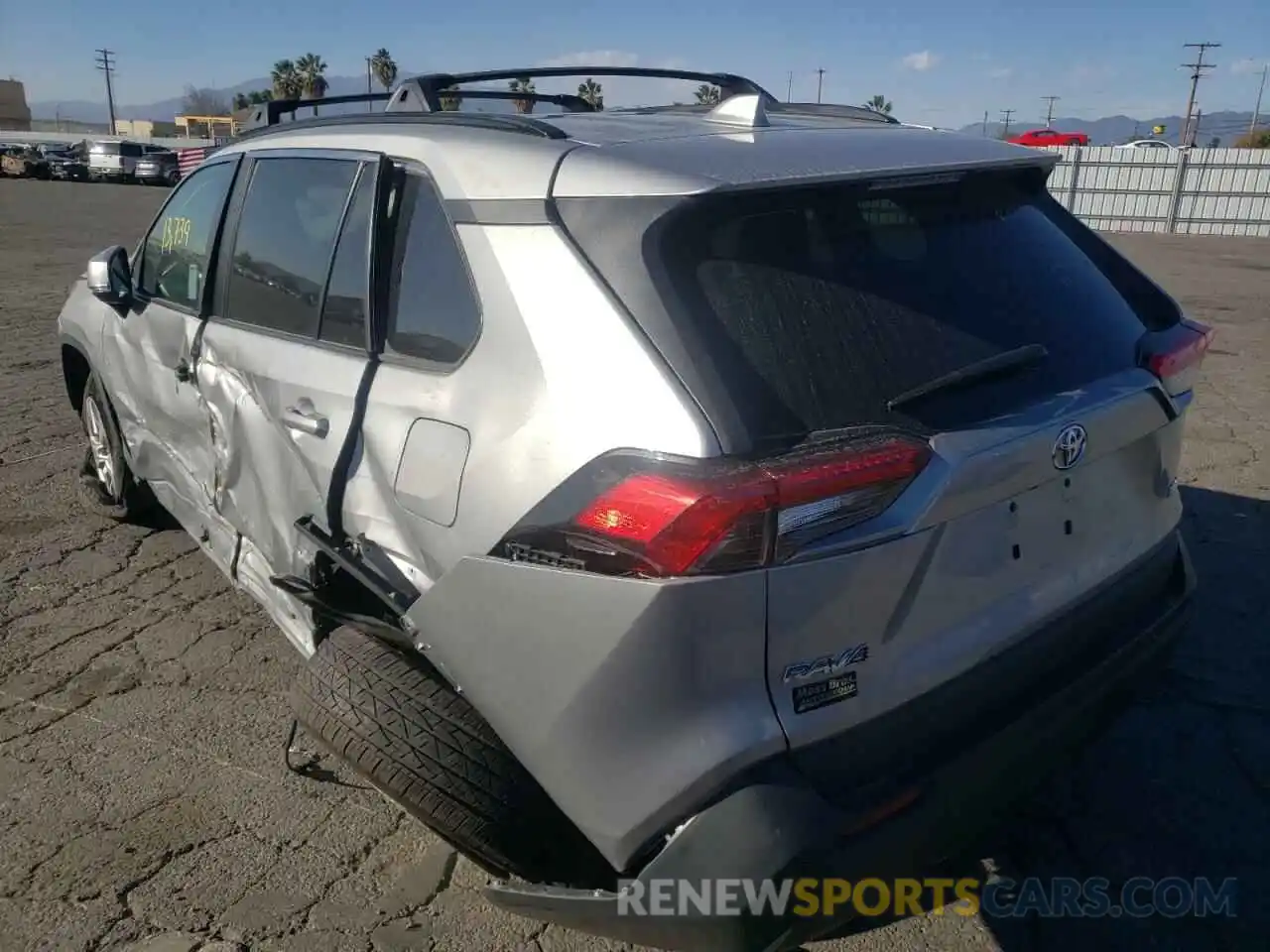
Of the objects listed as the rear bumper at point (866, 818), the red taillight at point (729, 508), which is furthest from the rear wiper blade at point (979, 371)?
the rear bumper at point (866, 818)

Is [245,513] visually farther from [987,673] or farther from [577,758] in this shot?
[987,673]

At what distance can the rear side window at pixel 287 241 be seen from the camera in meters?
2.76

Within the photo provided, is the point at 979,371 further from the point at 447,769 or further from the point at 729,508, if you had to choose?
the point at 447,769

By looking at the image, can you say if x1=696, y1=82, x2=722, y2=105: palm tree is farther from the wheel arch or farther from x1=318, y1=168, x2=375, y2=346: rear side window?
the wheel arch

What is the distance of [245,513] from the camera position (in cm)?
313

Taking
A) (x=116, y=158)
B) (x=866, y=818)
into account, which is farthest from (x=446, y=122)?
(x=116, y=158)

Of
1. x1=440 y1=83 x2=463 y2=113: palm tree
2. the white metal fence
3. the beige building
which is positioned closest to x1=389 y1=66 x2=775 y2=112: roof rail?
x1=440 y1=83 x2=463 y2=113: palm tree

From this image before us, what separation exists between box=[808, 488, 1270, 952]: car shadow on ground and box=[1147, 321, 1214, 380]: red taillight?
2.60 ft

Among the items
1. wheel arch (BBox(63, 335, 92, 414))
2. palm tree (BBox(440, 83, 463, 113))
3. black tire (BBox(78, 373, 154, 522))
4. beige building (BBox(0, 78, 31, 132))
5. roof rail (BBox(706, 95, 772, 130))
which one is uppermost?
beige building (BBox(0, 78, 31, 132))

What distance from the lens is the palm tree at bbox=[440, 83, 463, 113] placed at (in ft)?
10.3

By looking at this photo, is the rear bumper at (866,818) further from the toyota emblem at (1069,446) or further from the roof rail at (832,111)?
the roof rail at (832,111)

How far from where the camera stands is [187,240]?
12.0ft

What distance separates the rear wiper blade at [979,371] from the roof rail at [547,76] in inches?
48.2

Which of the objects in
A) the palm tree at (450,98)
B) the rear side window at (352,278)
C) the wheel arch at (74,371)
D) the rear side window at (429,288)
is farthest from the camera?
the wheel arch at (74,371)
